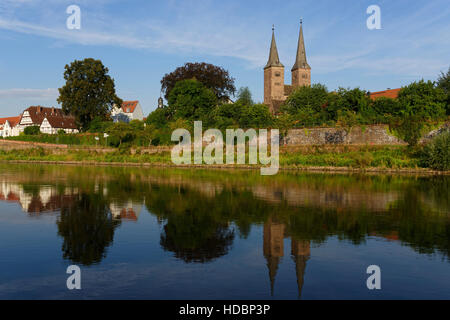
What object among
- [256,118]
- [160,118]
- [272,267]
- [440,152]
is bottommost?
[272,267]

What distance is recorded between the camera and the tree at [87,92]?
68.6 meters

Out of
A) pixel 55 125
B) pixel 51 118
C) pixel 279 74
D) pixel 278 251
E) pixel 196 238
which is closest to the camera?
pixel 278 251

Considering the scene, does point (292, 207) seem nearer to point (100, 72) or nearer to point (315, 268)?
point (315, 268)

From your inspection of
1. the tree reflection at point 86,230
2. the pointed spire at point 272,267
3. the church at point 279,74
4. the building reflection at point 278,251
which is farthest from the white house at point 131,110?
the pointed spire at point 272,267

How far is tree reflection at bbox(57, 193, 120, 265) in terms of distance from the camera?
29.5 feet

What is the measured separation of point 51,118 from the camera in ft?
307

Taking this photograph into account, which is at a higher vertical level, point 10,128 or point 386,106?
point 10,128

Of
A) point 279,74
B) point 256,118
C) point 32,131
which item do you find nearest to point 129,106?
point 32,131

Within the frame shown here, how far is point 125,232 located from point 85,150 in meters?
48.0

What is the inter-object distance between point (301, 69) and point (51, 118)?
63309mm

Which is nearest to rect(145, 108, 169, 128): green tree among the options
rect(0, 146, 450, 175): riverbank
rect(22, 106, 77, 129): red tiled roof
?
rect(0, 146, 450, 175): riverbank

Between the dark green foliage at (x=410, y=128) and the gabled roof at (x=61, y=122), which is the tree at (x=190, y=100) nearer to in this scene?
the dark green foliage at (x=410, y=128)

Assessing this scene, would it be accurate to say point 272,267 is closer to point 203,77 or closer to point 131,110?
point 203,77

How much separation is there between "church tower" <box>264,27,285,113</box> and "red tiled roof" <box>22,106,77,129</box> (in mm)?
49378
